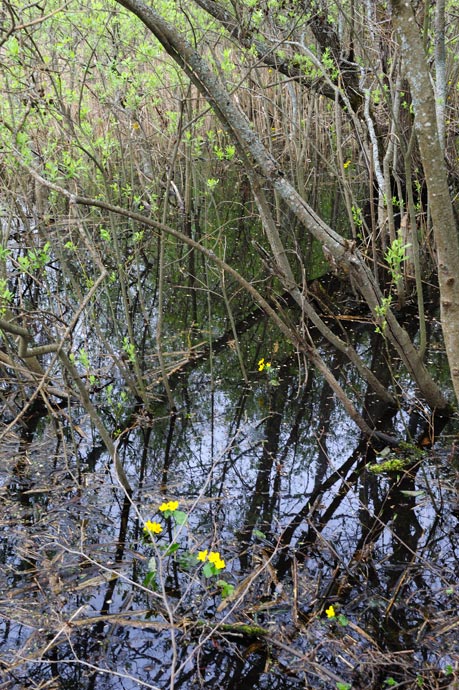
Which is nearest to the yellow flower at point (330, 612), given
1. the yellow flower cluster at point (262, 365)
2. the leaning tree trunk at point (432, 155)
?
the leaning tree trunk at point (432, 155)

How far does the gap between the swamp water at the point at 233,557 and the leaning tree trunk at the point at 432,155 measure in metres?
1.26

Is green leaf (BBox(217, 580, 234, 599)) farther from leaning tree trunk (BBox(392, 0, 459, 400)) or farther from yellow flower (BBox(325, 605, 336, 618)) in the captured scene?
leaning tree trunk (BBox(392, 0, 459, 400))

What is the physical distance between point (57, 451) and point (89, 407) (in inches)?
45.6

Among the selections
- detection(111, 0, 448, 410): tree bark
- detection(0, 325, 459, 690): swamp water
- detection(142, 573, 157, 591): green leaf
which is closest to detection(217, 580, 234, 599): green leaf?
detection(0, 325, 459, 690): swamp water

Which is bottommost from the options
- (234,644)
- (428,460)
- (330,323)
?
(234,644)

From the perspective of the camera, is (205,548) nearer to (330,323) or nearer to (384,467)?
(384,467)

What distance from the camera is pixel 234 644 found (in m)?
2.79

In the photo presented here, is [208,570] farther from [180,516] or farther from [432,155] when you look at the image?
[432,155]

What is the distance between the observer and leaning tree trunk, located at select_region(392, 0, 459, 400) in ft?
8.71

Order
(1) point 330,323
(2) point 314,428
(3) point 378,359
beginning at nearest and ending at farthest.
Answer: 1. (2) point 314,428
2. (3) point 378,359
3. (1) point 330,323

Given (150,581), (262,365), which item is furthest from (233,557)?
(262,365)

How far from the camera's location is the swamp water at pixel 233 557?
8.83ft

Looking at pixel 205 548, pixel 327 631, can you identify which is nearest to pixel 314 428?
pixel 205 548

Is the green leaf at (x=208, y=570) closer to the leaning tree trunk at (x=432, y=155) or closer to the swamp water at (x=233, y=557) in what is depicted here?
the swamp water at (x=233, y=557)
